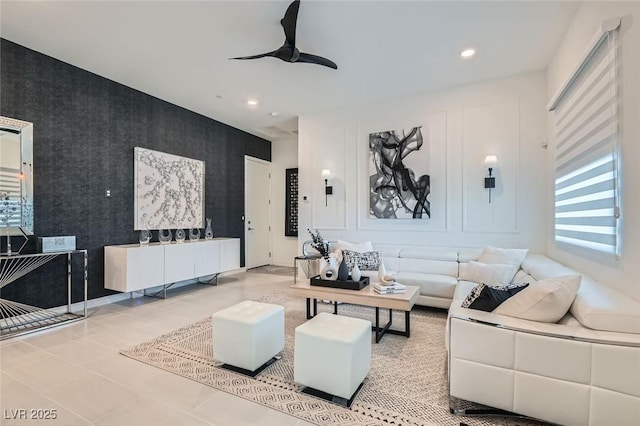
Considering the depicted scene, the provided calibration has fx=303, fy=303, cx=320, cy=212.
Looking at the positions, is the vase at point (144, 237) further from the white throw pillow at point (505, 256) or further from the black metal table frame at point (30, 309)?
the white throw pillow at point (505, 256)

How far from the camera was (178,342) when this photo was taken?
2.81 metres

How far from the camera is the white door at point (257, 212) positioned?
6.70m

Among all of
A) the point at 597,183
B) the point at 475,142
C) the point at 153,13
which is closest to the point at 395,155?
the point at 475,142

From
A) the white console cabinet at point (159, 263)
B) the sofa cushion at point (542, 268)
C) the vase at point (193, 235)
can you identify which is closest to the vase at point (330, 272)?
the sofa cushion at point (542, 268)

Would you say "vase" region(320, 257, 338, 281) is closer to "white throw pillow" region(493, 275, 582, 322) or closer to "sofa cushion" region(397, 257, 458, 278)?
"sofa cushion" region(397, 257, 458, 278)

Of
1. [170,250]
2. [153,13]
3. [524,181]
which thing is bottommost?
[170,250]

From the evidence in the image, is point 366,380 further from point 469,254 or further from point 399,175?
point 399,175

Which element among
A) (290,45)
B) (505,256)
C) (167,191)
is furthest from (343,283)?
(167,191)

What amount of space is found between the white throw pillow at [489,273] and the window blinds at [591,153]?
63 cm

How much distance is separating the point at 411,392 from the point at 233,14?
3.45 metres

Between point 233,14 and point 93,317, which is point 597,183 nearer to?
point 233,14

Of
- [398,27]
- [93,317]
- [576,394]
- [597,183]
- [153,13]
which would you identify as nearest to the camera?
[576,394]

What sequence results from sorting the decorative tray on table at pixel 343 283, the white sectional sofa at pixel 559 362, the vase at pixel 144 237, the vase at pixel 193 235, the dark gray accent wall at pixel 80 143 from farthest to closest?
the vase at pixel 193 235 → the vase at pixel 144 237 → the dark gray accent wall at pixel 80 143 → the decorative tray on table at pixel 343 283 → the white sectional sofa at pixel 559 362

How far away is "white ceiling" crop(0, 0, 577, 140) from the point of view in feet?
9.02
